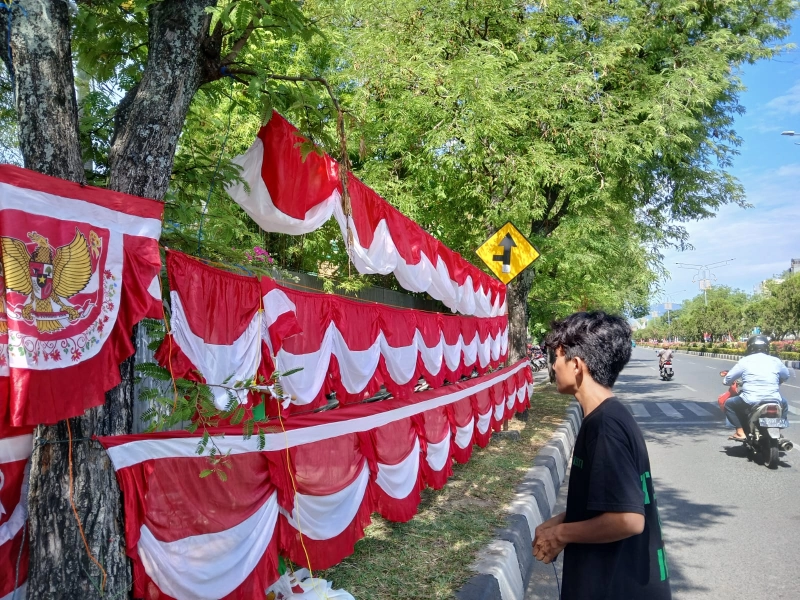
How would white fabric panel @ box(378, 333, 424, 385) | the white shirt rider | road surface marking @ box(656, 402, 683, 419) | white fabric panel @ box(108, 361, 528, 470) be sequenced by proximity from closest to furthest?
white fabric panel @ box(108, 361, 528, 470) < white fabric panel @ box(378, 333, 424, 385) < the white shirt rider < road surface marking @ box(656, 402, 683, 419)

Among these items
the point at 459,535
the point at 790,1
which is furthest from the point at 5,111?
the point at 790,1

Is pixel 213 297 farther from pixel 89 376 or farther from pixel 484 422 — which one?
pixel 484 422

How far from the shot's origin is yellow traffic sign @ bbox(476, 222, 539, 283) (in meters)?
9.75

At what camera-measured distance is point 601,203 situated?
498 inches

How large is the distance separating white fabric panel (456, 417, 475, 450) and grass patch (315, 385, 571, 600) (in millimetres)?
306

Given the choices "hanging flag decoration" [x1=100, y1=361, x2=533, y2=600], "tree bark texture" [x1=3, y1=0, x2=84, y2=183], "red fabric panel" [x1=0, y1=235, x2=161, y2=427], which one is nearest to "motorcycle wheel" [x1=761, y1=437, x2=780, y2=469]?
"hanging flag decoration" [x1=100, y1=361, x2=533, y2=600]

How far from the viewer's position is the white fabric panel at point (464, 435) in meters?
7.68

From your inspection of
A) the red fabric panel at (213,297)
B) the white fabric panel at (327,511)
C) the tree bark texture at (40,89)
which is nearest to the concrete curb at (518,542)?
the white fabric panel at (327,511)

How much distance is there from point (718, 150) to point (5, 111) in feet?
44.3

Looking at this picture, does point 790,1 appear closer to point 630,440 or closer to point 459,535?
point 459,535

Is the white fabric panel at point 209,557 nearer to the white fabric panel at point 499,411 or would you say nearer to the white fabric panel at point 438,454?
the white fabric panel at point 438,454

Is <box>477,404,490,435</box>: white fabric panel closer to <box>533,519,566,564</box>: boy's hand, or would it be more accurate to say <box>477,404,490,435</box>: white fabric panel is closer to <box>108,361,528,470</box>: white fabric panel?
<box>108,361,528,470</box>: white fabric panel

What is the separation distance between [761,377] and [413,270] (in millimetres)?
5340

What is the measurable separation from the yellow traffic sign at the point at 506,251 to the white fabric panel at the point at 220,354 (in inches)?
251
